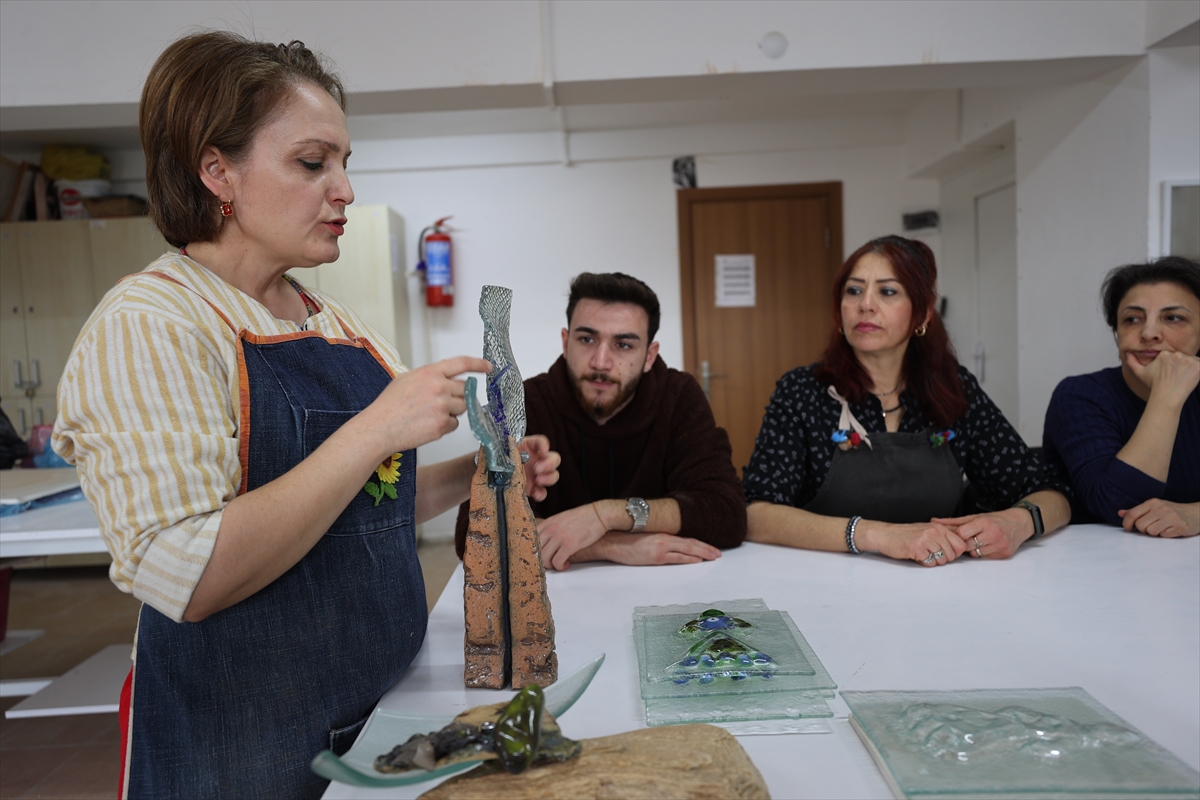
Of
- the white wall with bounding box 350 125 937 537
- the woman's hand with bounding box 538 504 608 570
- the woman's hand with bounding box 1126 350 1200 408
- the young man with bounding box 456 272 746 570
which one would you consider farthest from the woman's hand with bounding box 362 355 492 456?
the white wall with bounding box 350 125 937 537

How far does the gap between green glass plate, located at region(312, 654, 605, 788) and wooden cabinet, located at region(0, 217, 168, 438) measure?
473 centimetres

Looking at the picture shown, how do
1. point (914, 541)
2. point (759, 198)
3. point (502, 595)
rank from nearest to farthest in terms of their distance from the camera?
point (502, 595) < point (914, 541) < point (759, 198)

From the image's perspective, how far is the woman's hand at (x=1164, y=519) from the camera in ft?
6.18

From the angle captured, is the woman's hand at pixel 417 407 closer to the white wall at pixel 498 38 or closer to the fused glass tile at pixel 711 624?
the fused glass tile at pixel 711 624

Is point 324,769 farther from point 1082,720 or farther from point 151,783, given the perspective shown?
point 1082,720

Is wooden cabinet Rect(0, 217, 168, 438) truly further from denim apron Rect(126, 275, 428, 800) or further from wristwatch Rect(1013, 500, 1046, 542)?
wristwatch Rect(1013, 500, 1046, 542)

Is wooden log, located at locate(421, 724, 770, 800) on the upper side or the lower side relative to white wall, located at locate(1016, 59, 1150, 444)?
lower

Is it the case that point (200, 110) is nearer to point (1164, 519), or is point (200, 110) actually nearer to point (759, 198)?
point (1164, 519)

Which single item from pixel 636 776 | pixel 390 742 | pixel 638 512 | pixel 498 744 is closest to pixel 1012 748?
pixel 636 776

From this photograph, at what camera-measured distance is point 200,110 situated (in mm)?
978

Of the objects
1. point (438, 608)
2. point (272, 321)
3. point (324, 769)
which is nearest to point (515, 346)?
point (438, 608)

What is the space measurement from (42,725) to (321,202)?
10.0 ft

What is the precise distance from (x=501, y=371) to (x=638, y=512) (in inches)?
29.6

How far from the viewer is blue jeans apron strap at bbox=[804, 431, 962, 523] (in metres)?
2.08
